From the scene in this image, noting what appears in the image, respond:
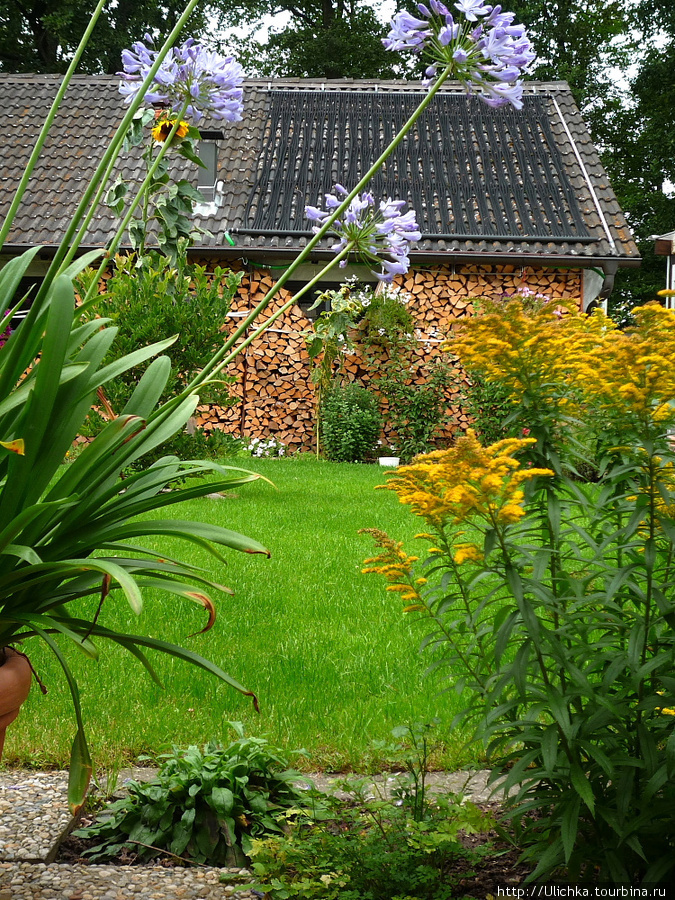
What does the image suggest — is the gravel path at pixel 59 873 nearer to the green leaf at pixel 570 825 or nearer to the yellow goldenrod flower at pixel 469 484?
the green leaf at pixel 570 825

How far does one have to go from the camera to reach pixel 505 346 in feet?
4.96

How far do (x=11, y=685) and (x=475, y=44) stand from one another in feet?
4.93

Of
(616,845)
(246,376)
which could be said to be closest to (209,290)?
(246,376)

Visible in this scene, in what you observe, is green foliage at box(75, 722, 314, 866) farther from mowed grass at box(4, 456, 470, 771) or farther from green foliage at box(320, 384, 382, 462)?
green foliage at box(320, 384, 382, 462)

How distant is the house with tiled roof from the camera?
937cm

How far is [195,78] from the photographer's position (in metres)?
1.96

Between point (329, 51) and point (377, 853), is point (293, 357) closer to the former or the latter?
point (377, 853)

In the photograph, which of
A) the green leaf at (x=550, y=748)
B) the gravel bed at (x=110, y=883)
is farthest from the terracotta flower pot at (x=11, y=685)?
the green leaf at (x=550, y=748)

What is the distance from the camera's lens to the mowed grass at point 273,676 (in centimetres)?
229

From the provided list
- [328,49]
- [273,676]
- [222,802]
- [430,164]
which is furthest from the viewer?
[328,49]

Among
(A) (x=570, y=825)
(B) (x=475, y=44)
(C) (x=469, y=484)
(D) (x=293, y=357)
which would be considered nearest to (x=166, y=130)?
(B) (x=475, y=44)

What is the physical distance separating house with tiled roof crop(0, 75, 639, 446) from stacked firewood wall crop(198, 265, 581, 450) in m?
0.02

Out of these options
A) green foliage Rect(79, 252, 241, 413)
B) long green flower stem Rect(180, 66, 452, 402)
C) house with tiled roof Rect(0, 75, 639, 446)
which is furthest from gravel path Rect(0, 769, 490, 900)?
house with tiled roof Rect(0, 75, 639, 446)

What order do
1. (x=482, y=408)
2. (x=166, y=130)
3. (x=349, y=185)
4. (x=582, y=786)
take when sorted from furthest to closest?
(x=349, y=185)
(x=482, y=408)
(x=166, y=130)
(x=582, y=786)
